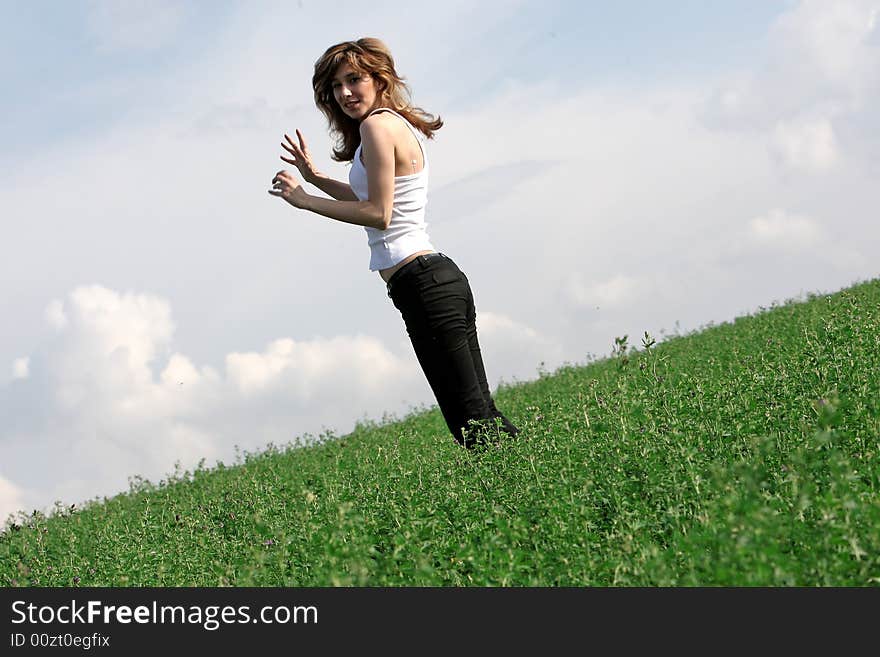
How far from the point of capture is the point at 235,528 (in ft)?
24.3

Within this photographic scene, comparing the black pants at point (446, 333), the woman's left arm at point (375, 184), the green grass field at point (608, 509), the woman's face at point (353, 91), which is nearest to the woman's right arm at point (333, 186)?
the woman's face at point (353, 91)

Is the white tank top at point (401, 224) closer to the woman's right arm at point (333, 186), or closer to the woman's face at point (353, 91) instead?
the woman's face at point (353, 91)

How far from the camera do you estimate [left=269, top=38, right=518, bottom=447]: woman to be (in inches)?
229

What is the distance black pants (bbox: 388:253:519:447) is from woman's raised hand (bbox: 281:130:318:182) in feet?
4.51

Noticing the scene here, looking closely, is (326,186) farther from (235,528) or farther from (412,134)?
(235,528)

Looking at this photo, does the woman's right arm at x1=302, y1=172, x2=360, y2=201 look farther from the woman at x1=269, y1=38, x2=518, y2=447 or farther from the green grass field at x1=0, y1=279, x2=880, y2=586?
the green grass field at x1=0, y1=279, x2=880, y2=586

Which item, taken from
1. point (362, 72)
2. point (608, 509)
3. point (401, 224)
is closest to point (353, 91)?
point (362, 72)

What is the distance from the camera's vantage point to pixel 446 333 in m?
5.97

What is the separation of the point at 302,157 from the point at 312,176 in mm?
157

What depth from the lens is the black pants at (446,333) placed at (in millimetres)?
5887

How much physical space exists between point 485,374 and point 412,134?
174cm

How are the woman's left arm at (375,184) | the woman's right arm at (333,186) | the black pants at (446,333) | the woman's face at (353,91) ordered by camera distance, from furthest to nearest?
the woman's right arm at (333,186), the woman's face at (353,91), the black pants at (446,333), the woman's left arm at (375,184)
